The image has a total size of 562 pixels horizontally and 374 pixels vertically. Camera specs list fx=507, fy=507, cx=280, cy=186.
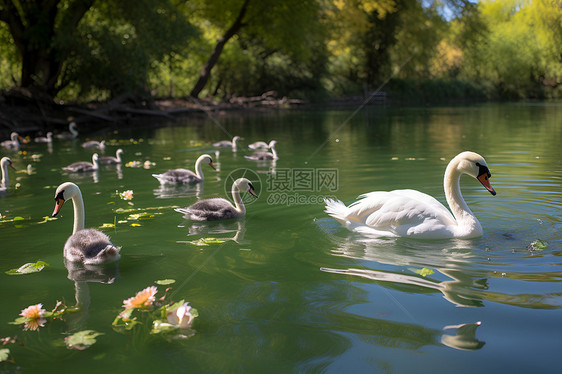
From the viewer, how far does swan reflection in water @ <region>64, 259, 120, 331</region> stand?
377 cm

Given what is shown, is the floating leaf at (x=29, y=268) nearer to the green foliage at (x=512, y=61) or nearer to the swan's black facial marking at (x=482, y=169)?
the swan's black facial marking at (x=482, y=169)

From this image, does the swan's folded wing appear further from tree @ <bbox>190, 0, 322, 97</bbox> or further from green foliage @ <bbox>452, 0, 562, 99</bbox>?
green foliage @ <bbox>452, 0, 562, 99</bbox>

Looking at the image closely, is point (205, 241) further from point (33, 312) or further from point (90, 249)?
point (33, 312)

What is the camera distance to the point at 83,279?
15.1 feet

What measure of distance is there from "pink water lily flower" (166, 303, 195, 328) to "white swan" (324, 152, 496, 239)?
268 centimetres

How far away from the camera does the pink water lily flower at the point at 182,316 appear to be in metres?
3.50

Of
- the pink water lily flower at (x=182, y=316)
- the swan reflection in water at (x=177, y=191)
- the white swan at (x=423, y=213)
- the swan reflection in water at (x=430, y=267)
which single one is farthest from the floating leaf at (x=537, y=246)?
the swan reflection in water at (x=177, y=191)

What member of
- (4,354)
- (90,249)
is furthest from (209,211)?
(4,354)

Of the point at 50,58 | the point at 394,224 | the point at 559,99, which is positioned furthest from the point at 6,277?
the point at 559,99

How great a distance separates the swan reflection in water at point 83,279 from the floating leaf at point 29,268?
0.23 meters

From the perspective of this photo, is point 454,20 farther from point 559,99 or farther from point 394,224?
point 394,224

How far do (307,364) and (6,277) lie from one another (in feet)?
10.1

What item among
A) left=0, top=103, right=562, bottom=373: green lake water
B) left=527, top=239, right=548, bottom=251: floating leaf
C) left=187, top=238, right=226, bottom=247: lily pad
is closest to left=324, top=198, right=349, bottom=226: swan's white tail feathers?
left=0, top=103, right=562, bottom=373: green lake water

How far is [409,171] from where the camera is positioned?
10.0 m
